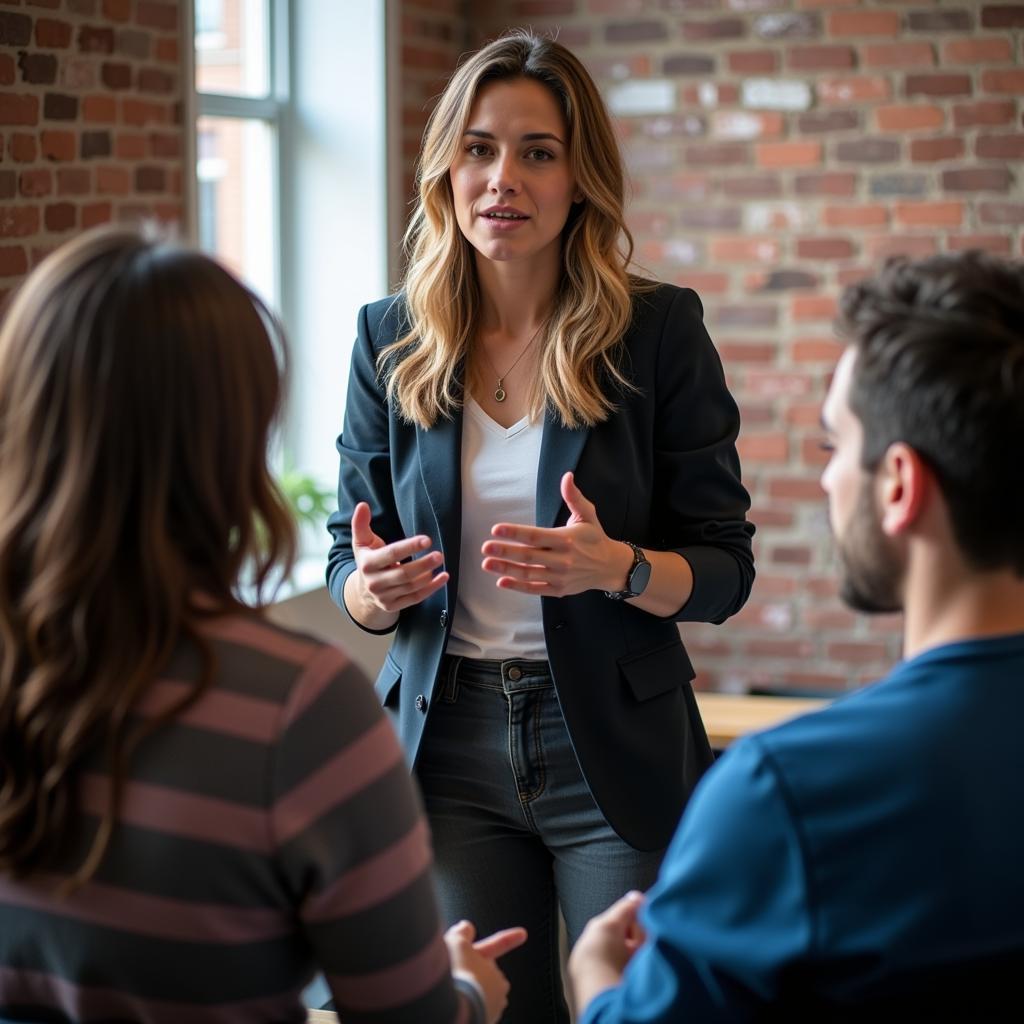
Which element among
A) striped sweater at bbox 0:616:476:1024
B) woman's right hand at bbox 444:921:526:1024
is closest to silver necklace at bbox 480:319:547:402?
woman's right hand at bbox 444:921:526:1024

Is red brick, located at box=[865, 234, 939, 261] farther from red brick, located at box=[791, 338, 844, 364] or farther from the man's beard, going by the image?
the man's beard

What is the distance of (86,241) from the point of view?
3.44ft

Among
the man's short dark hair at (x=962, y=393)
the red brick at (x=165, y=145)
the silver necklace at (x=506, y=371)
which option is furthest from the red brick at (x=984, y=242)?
the man's short dark hair at (x=962, y=393)

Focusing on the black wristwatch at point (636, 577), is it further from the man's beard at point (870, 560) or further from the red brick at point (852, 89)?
the red brick at point (852, 89)

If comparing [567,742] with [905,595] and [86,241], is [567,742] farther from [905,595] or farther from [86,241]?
[86,241]

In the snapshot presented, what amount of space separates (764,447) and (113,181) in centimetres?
224

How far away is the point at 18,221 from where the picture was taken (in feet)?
8.64

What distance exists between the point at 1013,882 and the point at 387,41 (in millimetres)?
3493

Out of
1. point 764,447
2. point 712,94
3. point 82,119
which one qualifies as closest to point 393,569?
point 82,119

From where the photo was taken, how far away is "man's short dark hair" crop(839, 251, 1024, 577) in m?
1.07

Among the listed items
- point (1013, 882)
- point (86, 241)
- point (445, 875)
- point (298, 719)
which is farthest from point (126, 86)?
point (1013, 882)

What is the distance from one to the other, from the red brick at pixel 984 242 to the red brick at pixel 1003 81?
425 mm

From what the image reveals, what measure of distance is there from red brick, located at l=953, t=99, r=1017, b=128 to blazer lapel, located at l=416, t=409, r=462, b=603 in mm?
2705

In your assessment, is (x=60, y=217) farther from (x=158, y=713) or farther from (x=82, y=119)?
(x=158, y=713)
